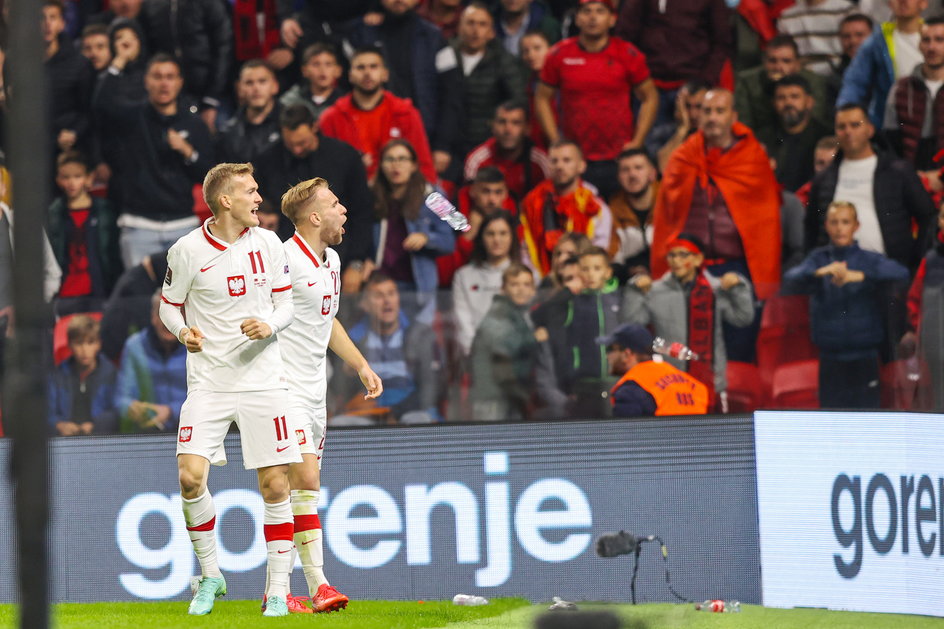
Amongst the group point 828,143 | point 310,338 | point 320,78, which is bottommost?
point 310,338

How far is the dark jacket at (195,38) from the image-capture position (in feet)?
42.3

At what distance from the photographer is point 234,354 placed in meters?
7.99

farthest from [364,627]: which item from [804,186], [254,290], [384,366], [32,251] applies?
[804,186]

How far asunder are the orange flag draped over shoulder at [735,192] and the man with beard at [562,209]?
1.53ft

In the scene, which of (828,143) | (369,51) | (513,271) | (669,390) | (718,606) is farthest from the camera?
(369,51)

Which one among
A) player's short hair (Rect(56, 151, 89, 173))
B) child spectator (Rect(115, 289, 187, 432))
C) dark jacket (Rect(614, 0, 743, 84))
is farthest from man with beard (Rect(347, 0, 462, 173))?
child spectator (Rect(115, 289, 187, 432))

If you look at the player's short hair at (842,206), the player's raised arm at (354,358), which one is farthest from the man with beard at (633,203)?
the player's raised arm at (354,358)

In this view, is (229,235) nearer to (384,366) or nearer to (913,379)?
(384,366)

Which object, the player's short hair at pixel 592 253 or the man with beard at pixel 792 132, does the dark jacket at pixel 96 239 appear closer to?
the player's short hair at pixel 592 253

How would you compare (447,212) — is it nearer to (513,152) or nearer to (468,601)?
(513,152)

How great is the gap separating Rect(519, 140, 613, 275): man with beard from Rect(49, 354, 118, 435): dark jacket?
343cm

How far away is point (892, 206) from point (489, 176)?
315 cm

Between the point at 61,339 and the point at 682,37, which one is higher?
the point at 682,37

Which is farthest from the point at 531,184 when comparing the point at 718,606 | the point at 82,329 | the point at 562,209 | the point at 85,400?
the point at 718,606
